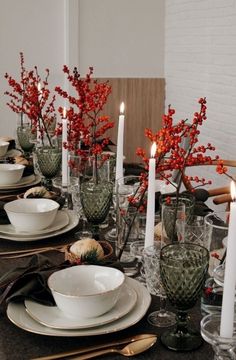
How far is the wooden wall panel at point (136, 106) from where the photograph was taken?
415cm

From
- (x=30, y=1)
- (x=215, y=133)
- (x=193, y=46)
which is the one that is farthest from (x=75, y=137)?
(x=30, y=1)

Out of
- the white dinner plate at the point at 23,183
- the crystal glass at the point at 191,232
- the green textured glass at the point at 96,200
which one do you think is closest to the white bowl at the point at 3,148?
the white dinner plate at the point at 23,183

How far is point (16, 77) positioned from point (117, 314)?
332cm

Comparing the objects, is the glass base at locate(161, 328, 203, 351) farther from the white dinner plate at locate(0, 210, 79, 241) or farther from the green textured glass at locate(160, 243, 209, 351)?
the white dinner plate at locate(0, 210, 79, 241)

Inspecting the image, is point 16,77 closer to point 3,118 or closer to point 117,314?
point 3,118

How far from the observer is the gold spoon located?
989mm

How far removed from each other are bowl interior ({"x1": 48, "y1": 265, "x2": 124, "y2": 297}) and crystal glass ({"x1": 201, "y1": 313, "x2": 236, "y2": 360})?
0.20m

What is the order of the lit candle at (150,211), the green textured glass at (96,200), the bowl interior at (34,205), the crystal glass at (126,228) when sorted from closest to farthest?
the lit candle at (150,211) < the crystal glass at (126,228) < the green textured glass at (96,200) < the bowl interior at (34,205)

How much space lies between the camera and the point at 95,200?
1.50m

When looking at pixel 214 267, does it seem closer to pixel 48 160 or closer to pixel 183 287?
pixel 183 287

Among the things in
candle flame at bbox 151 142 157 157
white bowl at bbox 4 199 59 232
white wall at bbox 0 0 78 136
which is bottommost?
white bowl at bbox 4 199 59 232

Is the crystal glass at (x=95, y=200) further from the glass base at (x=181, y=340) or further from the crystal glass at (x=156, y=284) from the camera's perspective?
the glass base at (x=181, y=340)

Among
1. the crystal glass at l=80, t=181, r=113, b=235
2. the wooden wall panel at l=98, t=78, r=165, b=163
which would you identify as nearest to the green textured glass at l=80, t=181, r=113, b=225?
the crystal glass at l=80, t=181, r=113, b=235

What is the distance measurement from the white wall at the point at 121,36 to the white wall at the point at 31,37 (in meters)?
0.10
